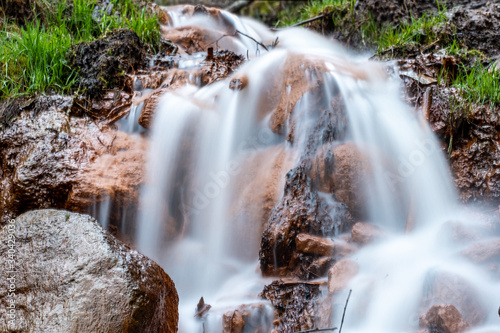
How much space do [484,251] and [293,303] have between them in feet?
3.62

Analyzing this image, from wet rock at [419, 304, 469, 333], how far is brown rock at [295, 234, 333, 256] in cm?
71

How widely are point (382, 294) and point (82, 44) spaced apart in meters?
3.29

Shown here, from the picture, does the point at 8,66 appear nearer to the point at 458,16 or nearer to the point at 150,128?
the point at 150,128

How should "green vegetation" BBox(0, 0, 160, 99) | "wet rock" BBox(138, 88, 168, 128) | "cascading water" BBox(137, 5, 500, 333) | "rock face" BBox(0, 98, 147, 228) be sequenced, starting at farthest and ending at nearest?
"green vegetation" BBox(0, 0, 160, 99) < "wet rock" BBox(138, 88, 168, 128) < "rock face" BBox(0, 98, 147, 228) < "cascading water" BBox(137, 5, 500, 333)

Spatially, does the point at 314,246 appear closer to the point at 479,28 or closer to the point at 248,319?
the point at 248,319

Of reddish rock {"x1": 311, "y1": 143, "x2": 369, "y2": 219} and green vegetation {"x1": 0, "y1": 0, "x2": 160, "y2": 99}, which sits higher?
green vegetation {"x1": 0, "y1": 0, "x2": 160, "y2": 99}

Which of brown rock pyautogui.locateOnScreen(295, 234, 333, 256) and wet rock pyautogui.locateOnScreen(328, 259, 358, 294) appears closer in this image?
wet rock pyautogui.locateOnScreen(328, 259, 358, 294)

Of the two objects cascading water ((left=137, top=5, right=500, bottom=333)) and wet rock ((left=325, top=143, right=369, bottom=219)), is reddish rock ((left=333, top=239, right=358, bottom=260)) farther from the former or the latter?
wet rock ((left=325, top=143, right=369, bottom=219))

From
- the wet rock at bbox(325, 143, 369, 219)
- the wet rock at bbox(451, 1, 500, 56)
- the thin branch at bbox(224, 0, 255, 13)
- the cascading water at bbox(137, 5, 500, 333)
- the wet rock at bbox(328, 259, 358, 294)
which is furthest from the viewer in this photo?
the thin branch at bbox(224, 0, 255, 13)

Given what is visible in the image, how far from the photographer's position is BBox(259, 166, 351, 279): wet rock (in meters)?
2.55

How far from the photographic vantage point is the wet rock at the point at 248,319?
7.03 feet

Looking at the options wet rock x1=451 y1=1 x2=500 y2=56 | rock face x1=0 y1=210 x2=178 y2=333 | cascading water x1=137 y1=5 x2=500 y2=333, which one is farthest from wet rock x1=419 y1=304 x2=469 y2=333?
wet rock x1=451 y1=1 x2=500 y2=56

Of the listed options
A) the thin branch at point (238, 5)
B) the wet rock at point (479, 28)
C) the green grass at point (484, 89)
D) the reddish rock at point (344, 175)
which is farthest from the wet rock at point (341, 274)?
the thin branch at point (238, 5)

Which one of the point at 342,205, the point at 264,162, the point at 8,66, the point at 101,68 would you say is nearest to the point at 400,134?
the point at 342,205
